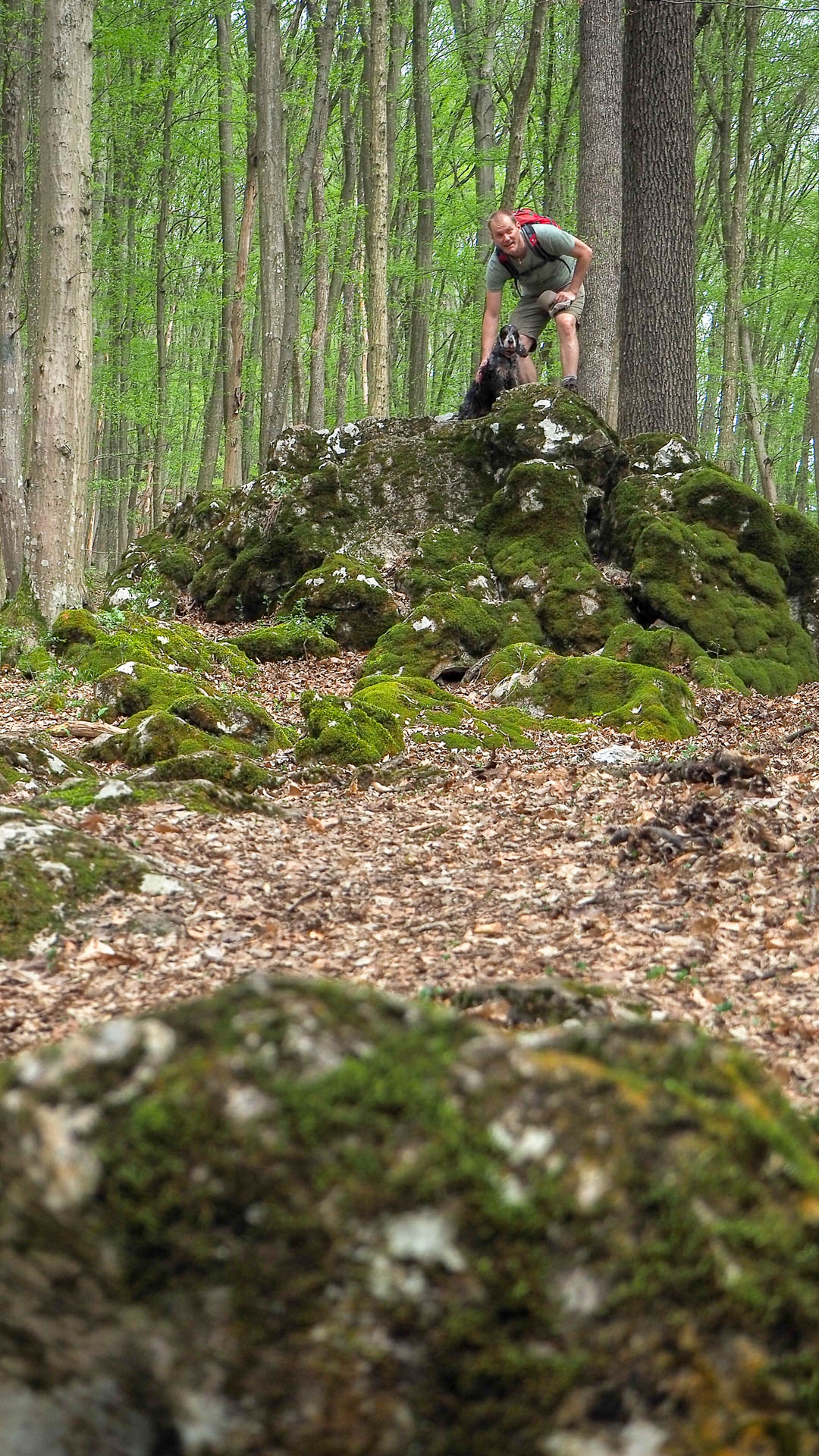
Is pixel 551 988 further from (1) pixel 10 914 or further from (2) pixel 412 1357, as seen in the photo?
(1) pixel 10 914

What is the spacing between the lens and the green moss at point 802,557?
10938mm

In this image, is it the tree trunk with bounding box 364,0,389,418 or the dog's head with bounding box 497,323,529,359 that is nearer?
the dog's head with bounding box 497,323,529,359

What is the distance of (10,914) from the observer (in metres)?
4.30

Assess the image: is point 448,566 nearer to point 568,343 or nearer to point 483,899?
point 568,343

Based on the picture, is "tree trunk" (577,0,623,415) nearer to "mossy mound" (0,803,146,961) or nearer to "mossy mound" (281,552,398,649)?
"mossy mound" (281,552,398,649)

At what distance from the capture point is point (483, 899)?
15.9 ft

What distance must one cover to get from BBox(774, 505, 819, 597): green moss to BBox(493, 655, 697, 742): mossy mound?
131 inches

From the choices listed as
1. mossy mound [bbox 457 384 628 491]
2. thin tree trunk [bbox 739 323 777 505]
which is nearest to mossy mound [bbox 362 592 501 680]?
mossy mound [bbox 457 384 628 491]

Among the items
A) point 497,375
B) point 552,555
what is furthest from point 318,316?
point 552,555

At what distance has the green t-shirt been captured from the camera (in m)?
10.5

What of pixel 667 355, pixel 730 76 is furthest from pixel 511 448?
pixel 730 76

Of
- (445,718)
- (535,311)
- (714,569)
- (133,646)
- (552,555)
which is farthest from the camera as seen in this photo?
(535,311)

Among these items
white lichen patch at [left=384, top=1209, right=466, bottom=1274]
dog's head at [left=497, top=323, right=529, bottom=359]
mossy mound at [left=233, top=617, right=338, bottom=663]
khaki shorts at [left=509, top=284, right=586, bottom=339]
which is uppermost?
khaki shorts at [left=509, top=284, right=586, bottom=339]

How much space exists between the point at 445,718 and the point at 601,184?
7.71 m
